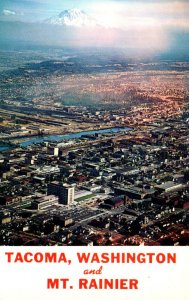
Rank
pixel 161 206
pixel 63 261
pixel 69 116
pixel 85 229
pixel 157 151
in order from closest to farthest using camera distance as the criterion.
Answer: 1. pixel 63 261
2. pixel 85 229
3. pixel 161 206
4. pixel 157 151
5. pixel 69 116

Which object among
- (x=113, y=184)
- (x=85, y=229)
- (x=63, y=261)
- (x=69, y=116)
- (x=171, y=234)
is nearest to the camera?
(x=63, y=261)

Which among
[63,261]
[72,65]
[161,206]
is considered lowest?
[161,206]

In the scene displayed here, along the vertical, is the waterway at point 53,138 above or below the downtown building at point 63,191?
above

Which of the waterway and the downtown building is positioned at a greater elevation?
the waterway

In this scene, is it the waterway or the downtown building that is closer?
the downtown building

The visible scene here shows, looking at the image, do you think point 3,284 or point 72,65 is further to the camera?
point 72,65

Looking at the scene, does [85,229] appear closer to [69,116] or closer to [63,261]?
[63,261]

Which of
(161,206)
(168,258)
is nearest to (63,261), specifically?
(168,258)

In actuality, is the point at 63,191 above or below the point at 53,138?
below

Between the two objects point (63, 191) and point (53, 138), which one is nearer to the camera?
point (63, 191)

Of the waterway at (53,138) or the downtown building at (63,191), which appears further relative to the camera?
the waterway at (53,138)

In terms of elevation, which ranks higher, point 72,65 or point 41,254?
point 72,65
